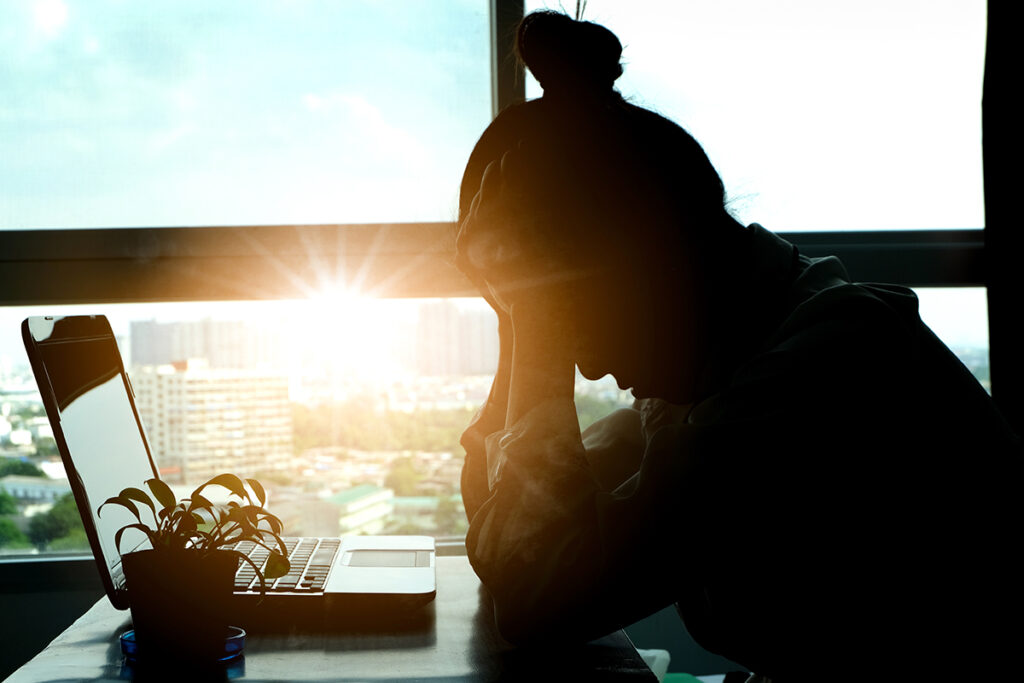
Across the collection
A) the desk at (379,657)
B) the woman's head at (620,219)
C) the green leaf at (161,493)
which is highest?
the woman's head at (620,219)

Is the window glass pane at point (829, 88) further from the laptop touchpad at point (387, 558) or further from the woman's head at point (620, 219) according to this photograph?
the laptop touchpad at point (387, 558)

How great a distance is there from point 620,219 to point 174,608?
65 cm

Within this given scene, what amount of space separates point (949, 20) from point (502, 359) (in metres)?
1.51

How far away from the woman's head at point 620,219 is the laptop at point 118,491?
0.43 metres

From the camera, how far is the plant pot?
0.86m

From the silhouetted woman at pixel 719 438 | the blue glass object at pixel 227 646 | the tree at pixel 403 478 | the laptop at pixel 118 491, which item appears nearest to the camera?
the silhouetted woman at pixel 719 438

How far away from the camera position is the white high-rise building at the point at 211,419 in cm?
179

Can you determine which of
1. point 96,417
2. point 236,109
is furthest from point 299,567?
point 236,109

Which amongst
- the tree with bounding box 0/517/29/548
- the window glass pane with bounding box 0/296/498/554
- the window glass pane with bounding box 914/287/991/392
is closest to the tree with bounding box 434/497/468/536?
the window glass pane with bounding box 0/296/498/554

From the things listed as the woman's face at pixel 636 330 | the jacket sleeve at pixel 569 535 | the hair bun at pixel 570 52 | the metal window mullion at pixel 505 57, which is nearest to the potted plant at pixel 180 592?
the jacket sleeve at pixel 569 535

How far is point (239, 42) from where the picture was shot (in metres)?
1.85

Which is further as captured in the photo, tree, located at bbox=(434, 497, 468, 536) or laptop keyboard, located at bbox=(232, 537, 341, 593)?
tree, located at bbox=(434, 497, 468, 536)

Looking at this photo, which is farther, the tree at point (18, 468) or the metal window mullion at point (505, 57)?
the metal window mullion at point (505, 57)

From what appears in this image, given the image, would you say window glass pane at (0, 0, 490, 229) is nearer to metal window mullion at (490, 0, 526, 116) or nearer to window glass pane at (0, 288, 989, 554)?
metal window mullion at (490, 0, 526, 116)
